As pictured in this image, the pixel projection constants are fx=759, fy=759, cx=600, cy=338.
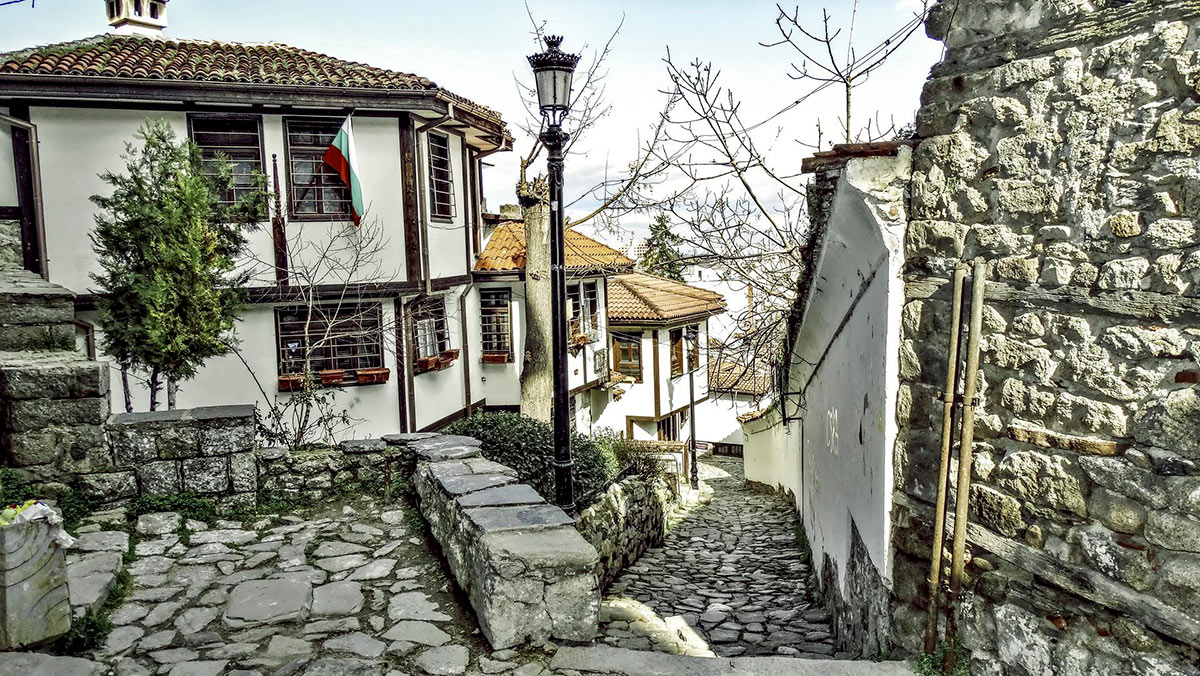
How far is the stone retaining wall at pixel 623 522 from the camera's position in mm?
8031

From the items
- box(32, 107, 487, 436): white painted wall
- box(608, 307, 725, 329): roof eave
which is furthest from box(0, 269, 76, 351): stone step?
box(608, 307, 725, 329): roof eave

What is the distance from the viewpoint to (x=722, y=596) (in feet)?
22.5

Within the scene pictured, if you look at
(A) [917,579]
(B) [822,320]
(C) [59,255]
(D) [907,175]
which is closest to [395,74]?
(C) [59,255]

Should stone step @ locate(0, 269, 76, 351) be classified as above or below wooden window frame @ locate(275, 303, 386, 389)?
above

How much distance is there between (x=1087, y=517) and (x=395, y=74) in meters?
10.5

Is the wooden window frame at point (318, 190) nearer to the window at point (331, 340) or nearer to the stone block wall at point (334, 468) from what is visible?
the window at point (331, 340)

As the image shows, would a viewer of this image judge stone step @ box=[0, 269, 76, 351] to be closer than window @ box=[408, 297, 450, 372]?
Yes

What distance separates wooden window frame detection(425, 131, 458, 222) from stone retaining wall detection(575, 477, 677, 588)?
5.19 meters

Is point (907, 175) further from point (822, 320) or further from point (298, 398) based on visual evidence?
point (298, 398)

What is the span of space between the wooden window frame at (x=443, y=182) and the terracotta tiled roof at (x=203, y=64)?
738 millimetres

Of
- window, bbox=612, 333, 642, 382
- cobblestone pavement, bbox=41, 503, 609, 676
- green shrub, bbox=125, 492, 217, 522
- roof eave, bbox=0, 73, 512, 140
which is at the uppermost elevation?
roof eave, bbox=0, 73, 512, 140

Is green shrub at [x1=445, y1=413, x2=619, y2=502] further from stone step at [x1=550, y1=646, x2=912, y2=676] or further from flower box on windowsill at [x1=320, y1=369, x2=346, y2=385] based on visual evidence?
flower box on windowsill at [x1=320, y1=369, x2=346, y2=385]

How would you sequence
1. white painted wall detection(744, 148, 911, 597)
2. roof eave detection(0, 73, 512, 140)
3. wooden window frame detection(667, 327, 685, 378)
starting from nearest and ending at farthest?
white painted wall detection(744, 148, 911, 597) < roof eave detection(0, 73, 512, 140) < wooden window frame detection(667, 327, 685, 378)

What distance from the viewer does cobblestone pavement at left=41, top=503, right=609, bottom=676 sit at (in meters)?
3.36
